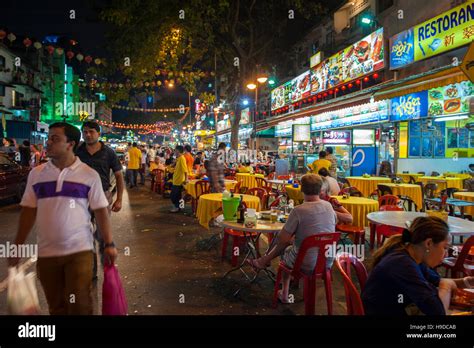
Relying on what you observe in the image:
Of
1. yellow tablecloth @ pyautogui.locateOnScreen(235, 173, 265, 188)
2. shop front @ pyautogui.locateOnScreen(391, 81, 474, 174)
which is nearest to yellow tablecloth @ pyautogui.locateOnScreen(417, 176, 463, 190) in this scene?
shop front @ pyautogui.locateOnScreen(391, 81, 474, 174)

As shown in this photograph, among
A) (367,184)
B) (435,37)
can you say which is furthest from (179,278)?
(435,37)

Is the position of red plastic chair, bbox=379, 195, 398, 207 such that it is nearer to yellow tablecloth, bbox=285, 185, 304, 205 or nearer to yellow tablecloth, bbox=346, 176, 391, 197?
yellow tablecloth, bbox=285, 185, 304, 205

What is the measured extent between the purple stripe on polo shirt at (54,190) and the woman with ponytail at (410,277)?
96.2 inches

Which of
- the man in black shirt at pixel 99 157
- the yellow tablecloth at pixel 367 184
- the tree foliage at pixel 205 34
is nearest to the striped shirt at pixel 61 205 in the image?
the man in black shirt at pixel 99 157

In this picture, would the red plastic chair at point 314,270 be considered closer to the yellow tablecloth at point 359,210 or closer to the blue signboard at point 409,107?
the yellow tablecloth at point 359,210

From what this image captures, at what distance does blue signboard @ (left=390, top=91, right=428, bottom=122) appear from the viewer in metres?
12.2

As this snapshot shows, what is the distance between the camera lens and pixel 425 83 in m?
9.96

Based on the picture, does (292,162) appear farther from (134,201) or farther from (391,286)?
(391,286)

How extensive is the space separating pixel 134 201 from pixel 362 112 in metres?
9.87

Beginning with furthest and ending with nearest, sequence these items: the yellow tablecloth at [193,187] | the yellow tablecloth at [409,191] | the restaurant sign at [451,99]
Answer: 1. the restaurant sign at [451,99]
2. the yellow tablecloth at [193,187]
3. the yellow tablecloth at [409,191]

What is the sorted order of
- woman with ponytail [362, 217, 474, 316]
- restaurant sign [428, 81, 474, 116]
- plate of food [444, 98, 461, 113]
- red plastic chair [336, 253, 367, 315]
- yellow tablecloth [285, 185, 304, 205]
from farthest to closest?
plate of food [444, 98, 461, 113] → restaurant sign [428, 81, 474, 116] → yellow tablecloth [285, 185, 304, 205] → red plastic chair [336, 253, 367, 315] → woman with ponytail [362, 217, 474, 316]

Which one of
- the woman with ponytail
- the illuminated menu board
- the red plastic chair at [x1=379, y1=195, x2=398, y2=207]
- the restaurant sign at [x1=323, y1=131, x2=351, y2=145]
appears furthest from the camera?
the restaurant sign at [x1=323, y1=131, x2=351, y2=145]

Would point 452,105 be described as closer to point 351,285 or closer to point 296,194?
point 296,194

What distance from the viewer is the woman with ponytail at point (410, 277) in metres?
2.66
